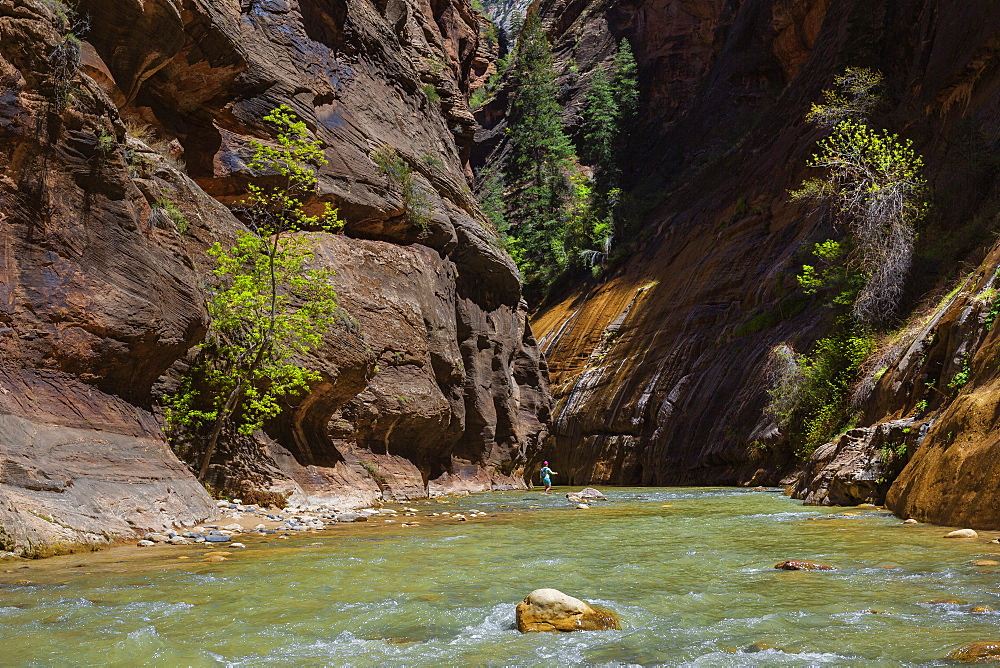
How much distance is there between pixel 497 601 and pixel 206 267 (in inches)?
449

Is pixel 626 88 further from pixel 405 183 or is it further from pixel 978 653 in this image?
pixel 978 653

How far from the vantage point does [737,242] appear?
3250cm

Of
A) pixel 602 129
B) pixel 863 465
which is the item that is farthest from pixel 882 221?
pixel 602 129

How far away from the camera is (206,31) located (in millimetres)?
16688

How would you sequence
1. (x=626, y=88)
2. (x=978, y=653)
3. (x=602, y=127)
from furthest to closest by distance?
1. (x=626, y=88)
2. (x=602, y=127)
3. (x=978, y=653)

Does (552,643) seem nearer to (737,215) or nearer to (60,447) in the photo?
(60,447)

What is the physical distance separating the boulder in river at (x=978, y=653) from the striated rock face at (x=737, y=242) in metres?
6.77

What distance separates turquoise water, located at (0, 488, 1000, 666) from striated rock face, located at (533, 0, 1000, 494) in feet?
15.4

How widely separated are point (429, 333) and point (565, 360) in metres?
17.9

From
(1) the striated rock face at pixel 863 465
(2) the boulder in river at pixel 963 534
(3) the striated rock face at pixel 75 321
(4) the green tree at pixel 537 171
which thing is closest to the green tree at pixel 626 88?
(4) the green tree at pixel 537 171

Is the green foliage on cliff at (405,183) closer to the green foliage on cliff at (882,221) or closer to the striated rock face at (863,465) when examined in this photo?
the green foliage on cliff at (882,221)

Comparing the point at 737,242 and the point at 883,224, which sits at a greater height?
the point at 737,242

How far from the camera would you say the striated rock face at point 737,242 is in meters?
21.0

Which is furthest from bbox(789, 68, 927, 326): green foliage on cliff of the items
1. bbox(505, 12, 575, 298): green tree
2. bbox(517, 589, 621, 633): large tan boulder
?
bbox(505, 12, 575, 298): green tree
